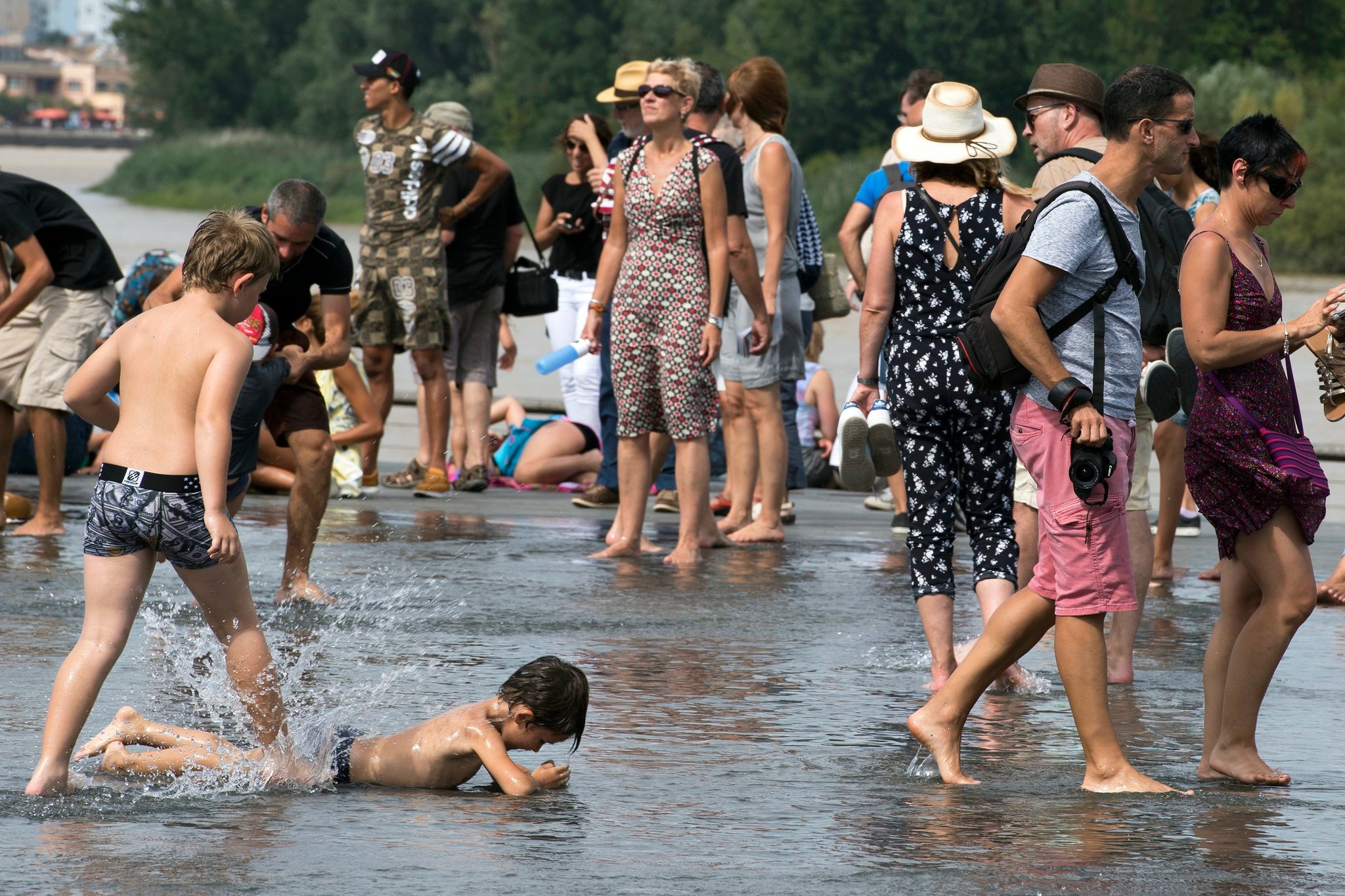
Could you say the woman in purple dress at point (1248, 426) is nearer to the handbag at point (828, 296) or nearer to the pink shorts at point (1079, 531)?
the pink shorts at point (1079, 531)

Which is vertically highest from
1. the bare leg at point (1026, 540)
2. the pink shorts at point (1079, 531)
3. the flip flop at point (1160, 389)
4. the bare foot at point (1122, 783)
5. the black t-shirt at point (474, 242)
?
the black t-shirt at point (474, 242)

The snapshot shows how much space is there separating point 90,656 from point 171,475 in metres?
0.47

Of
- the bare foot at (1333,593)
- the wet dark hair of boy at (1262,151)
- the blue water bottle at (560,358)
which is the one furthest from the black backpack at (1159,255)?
the blue water bottle at (560,358)

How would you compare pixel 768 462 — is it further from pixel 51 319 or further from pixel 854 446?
pixel 51 319

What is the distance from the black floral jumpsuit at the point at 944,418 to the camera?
5.83 meters

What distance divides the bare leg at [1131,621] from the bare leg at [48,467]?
4.93 meters

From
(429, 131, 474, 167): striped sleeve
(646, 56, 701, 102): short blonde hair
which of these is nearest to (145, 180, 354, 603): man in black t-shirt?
(646, 56, 701, 102): short blonde hair

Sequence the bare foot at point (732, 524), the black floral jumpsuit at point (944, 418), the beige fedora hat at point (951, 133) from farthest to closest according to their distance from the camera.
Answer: the bare foot at point (732, 524) < the beige fedora hat at point (951, 133) < the black floral jumpsuit at point (944, 418)

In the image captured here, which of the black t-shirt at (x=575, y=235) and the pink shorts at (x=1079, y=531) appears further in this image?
the black t-shirt at (x=575, y=235)

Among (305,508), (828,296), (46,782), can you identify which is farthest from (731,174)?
(46,782)

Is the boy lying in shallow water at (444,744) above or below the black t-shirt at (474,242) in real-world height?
below

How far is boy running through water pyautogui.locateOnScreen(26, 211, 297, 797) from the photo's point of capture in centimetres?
459

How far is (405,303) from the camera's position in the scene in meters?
11.1

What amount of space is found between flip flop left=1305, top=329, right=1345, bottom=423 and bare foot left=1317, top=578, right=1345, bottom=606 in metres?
2.83
